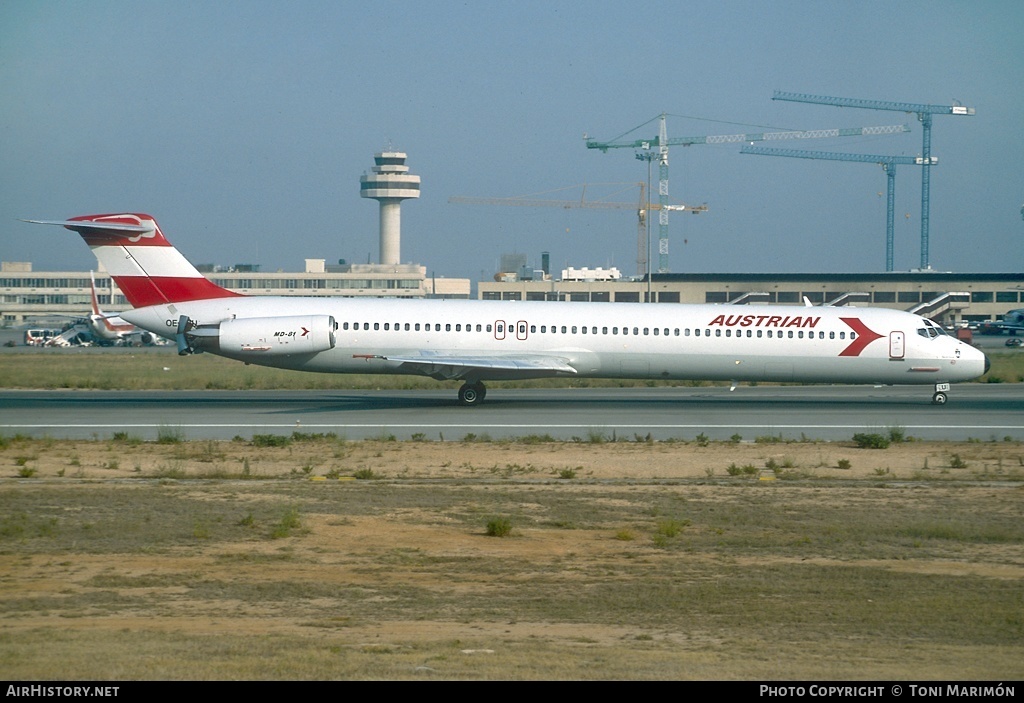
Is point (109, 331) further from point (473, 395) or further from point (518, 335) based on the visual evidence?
point (518, 335)

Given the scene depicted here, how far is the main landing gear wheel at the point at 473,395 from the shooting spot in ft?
97.6

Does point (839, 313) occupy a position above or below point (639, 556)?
above

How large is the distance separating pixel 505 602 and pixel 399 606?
0.98 meters

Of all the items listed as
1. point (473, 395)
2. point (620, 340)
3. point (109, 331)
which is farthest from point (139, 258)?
point (109, 331)

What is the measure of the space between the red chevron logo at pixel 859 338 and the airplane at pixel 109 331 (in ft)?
155

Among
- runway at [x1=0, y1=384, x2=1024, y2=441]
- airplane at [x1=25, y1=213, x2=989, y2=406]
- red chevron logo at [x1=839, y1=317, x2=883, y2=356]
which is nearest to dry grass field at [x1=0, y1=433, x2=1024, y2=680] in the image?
runway at [x1=0, y1=384, x2=1024, y2=441]

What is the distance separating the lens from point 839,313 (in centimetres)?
3059

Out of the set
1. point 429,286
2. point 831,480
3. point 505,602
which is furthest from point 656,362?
point 429,286

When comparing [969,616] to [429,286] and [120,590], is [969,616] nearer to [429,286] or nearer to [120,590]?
[120,590]

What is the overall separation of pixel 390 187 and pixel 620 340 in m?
138

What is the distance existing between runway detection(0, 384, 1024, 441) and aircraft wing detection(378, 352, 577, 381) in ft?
3.17

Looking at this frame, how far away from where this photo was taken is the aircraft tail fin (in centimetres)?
2911

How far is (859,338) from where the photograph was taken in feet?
97.8
